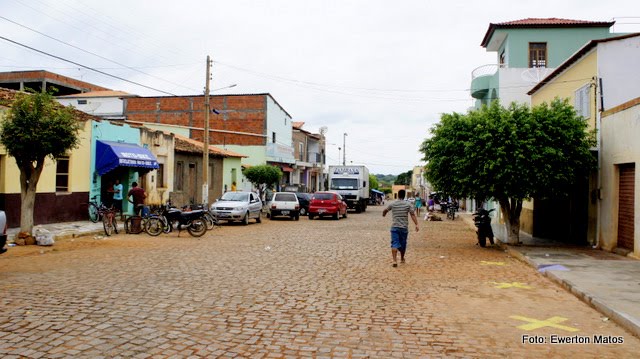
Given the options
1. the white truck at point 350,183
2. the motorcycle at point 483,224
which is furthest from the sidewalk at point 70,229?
the white truck at point 350,183

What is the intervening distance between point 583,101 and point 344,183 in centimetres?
2386

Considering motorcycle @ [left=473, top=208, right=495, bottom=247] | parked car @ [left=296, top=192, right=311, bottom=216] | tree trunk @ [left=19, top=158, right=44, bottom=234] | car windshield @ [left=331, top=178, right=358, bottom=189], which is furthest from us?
car windshield @ [left=331, top=178, right=358, bottom=189]

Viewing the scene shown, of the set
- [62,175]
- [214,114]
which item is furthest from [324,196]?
[214,114]

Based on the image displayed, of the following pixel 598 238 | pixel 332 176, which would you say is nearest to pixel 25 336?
pixel 598 238

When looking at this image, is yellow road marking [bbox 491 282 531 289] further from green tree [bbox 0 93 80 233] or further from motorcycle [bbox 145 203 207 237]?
green tree [bbox 0 93 80 233]

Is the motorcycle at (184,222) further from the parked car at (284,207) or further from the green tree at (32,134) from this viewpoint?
the parked car at (284,207)

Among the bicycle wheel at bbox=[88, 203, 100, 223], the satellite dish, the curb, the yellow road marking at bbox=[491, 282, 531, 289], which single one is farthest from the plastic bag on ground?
the satellite dish

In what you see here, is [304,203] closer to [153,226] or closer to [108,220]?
[153,226]

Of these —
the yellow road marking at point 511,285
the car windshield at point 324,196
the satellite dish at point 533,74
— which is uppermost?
the satellite dish at point 533,74

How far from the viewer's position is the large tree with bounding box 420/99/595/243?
45.5ft

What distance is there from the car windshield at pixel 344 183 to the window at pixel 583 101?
2271cm

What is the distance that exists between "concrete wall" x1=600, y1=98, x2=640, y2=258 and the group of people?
1479 cm

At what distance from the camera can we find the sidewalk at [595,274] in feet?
23.2

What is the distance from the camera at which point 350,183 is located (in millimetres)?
39406
